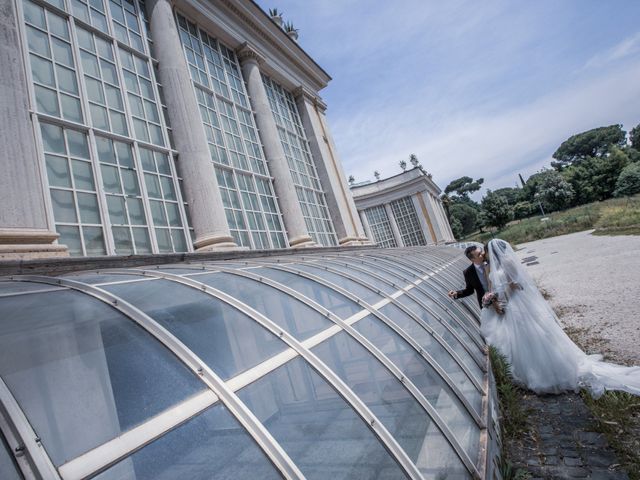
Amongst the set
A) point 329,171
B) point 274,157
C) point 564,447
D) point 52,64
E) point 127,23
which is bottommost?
point 564,447

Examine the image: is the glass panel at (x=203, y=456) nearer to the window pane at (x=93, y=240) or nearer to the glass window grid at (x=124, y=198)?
the window pane at (x=93, y=240)

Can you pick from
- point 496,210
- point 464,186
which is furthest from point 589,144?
point 496,210

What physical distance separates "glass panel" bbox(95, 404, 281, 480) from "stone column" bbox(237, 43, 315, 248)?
1379 cm

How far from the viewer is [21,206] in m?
6.60

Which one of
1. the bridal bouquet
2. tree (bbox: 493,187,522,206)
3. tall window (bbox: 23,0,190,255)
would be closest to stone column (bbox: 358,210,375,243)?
tall window (bbox: 23,0,190,255)

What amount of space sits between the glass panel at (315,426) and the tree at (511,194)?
332 feet

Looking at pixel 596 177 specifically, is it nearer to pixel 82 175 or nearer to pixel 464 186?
pixel 464 186

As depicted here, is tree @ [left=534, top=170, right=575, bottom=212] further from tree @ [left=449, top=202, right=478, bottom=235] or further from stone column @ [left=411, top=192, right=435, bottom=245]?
stone column @ [left=411, top=192, right=435, bottom=245]

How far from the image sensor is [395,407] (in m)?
3.29

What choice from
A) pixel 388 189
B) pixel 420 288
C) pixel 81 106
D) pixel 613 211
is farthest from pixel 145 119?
pixel 613 211

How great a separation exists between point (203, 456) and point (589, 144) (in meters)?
138

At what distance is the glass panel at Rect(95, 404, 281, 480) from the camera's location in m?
1.76

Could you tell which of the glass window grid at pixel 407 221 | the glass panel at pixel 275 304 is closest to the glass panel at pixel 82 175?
the glass panel at pixel 275 304

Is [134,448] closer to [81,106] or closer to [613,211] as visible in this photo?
[81,106]
